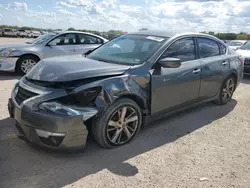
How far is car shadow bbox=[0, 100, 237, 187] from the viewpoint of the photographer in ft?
9.46

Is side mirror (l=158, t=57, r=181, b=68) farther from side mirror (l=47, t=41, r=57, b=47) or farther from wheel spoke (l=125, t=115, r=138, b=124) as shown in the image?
side mirror (l=47, t=41, r=57, b=47)

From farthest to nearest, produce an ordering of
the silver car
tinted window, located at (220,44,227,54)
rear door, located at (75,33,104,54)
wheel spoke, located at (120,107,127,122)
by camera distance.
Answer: rear door, located at (75,33,104,54) < the silver car < tinted window, located at (220,44,227,54) < wheel spoke, located at (120,107,127,122)

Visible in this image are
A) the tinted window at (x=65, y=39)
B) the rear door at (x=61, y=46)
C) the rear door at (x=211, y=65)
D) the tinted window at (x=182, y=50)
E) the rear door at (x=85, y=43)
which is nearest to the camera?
the tinted window at (x=182, y=50)

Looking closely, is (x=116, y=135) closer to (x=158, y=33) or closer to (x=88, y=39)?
(x=158, y=33)

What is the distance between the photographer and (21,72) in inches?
322

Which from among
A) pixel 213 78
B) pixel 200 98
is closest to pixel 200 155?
pixel 200 98

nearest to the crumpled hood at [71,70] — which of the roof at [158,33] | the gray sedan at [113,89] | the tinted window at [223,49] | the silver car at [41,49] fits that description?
the gray sedan at [113,89]

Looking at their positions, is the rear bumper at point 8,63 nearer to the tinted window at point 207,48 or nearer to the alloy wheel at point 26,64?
the alloy wheel at point 26,64

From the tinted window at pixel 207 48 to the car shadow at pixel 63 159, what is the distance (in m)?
1.53

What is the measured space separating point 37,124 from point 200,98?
10.3 feet

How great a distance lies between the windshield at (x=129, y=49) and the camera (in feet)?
13.2

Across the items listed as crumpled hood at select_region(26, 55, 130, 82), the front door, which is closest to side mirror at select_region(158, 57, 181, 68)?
the front door

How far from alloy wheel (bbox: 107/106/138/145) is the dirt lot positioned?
5.9 inches

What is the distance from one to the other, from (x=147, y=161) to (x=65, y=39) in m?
6.44
